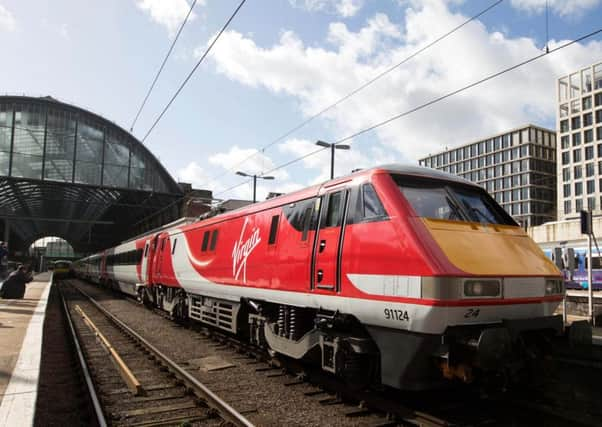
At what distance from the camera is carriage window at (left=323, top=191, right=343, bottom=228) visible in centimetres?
670

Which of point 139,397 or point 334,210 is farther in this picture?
point 139,397

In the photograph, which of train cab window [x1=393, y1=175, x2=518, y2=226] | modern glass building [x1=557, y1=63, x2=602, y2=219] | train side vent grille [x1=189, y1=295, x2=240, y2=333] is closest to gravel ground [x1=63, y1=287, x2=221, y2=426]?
train side vent grille [x1=189, y1=295, x2=240, y2=333]

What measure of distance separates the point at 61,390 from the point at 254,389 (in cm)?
320

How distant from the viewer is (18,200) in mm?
52344

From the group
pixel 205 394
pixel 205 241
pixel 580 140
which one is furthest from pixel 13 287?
pixel 580 140

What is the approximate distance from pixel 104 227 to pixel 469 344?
76263 millimetres

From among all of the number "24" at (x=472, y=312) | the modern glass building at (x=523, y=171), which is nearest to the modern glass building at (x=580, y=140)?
the modern glass building at (x=523, y=171)

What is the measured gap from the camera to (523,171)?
297ft

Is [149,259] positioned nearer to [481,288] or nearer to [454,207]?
[454,207]

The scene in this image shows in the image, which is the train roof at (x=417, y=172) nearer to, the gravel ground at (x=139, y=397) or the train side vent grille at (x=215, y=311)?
the gravel ground at (x=139, y=397)

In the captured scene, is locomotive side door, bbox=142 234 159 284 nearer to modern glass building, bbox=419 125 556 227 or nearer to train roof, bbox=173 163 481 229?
train roof, bbox=173 163 481 229

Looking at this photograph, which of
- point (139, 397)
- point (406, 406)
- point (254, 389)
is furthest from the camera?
point (254, 389)

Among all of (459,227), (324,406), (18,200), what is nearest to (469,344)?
(459,227)

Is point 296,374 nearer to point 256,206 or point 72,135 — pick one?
point 256,206
